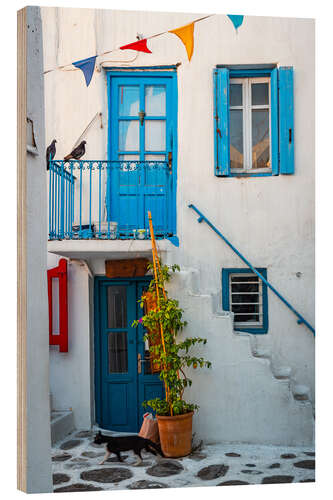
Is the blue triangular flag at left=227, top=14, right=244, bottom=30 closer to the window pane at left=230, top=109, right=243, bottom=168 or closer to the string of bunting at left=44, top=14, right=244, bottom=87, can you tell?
the string of bunting at left=44, top=14, right=244, bottom=87

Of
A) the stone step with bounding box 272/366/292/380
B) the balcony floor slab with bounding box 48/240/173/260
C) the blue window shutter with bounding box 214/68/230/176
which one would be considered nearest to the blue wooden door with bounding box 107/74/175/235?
the balcony floor slab with bounding box 48/240/173/260

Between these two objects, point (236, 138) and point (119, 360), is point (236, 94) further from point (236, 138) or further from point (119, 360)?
point (119, 360)

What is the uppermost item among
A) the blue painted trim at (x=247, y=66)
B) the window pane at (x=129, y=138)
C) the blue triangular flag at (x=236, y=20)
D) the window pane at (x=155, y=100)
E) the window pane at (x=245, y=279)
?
the blue triangular flag at (x=236, y=20)

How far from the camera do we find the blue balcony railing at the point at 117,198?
17.6 ft

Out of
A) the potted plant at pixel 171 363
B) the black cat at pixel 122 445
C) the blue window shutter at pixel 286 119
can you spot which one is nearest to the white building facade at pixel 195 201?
the blue window shutter at pixel 286 119

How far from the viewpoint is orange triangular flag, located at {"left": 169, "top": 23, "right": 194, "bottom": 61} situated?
205 inches

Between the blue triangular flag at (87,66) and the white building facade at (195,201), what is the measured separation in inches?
2.5

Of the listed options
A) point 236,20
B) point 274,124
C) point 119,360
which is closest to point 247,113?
point 274,124

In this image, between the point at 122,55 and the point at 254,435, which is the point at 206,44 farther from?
the point at 254,435

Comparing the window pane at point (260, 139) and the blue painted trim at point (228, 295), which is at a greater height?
the window pane at point (260, 139)

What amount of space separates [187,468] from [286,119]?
11.2 feet

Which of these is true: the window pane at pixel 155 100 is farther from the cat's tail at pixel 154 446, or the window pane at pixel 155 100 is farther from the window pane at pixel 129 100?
the cat's tail at pixel 154 446

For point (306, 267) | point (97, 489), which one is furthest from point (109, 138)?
point (97, 489)

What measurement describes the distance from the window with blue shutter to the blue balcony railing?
66 cm
